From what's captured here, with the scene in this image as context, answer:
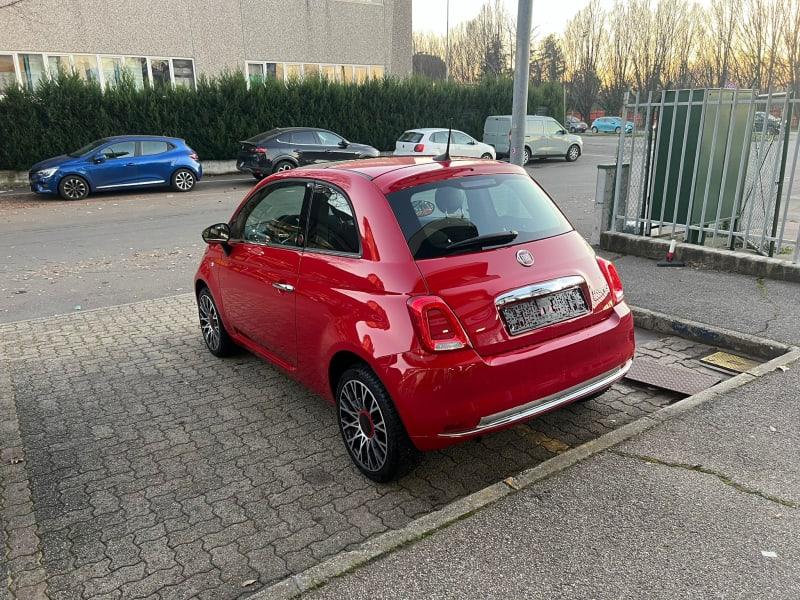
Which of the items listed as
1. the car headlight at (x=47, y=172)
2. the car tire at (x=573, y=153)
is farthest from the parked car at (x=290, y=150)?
the car tire at (x=573, y=153)

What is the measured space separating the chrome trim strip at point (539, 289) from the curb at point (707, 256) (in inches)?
168

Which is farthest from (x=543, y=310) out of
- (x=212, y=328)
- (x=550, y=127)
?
(x=550, y=127)

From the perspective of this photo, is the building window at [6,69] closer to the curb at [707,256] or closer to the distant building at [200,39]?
the distant building at [200,39]

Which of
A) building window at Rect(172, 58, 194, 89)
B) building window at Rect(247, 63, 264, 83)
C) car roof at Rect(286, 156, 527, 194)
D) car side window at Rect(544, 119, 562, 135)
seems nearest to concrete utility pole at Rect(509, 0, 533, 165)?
car roof at Rect(286, 156, 527, 194)

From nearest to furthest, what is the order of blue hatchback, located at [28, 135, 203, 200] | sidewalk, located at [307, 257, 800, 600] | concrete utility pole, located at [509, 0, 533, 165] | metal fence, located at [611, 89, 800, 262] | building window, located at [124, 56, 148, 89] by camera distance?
sidewalk, located at [307, 257, 800, 600]
concrete utility pole, located at [509, 0, 533, 165]
metal fence, located at [611, 89, 800, 262]
blue hatchback, located at [28, 135, 203, 200]
building window, located at [124, 56, 148, 89]

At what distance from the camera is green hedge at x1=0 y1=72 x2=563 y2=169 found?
1881 cm

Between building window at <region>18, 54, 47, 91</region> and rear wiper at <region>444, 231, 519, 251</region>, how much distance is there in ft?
72.0

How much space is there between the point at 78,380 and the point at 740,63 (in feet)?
163

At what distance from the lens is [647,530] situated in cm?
290

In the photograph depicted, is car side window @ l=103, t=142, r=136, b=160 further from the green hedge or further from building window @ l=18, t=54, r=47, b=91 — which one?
building window @ l=18, t=54, r=47, b=91

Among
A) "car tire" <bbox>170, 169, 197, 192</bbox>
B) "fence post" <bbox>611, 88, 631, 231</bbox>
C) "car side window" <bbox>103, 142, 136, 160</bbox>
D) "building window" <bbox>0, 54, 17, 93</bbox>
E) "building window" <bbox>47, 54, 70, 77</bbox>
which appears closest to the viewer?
"fence post" <bbox>611, 88, 631, 231</bbox>

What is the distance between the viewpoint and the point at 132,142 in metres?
16.4

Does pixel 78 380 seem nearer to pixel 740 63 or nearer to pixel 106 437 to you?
pixel 106 437

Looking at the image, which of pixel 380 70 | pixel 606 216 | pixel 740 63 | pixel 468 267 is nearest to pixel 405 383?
Answer: pixel 468 267
